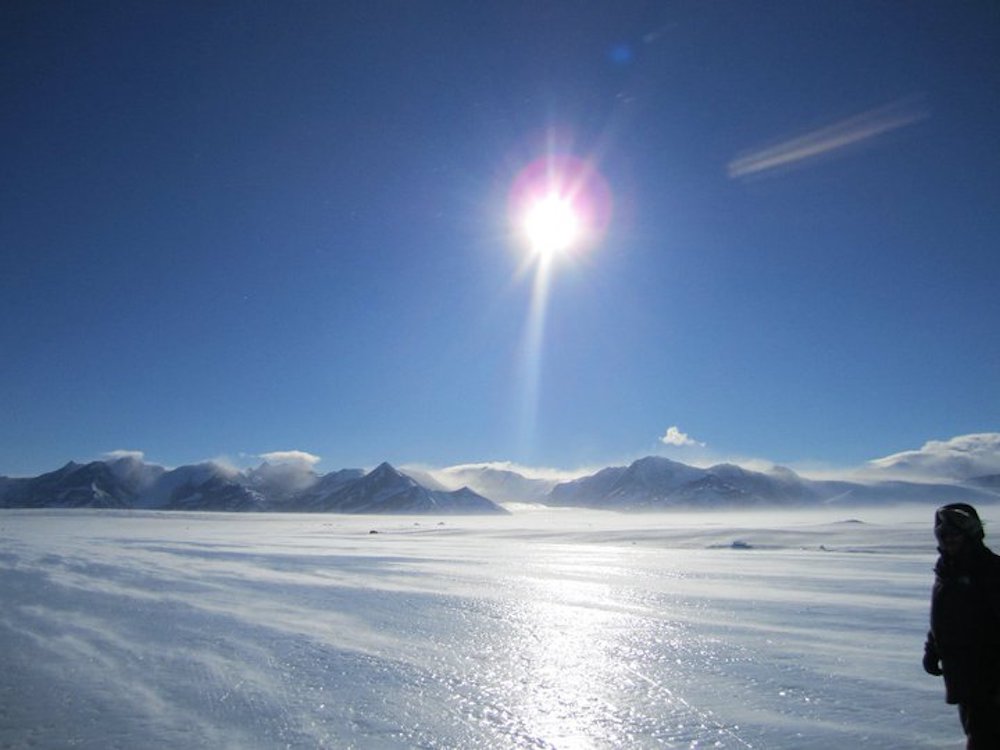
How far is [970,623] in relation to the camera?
11.8 feet

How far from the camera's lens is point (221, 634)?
29.7 ft

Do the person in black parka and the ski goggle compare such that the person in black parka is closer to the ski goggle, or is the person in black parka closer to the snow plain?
the ski goggle

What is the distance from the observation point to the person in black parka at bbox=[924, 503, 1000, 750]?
Result: 357 cm

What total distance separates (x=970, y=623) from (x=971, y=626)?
17mm

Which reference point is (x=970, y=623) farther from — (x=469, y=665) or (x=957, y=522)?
(x=469, y=665)

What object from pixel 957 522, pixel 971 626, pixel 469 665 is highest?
pixel 957 522

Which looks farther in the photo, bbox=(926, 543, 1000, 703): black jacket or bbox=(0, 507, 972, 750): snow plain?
bbox=(0, 507, 972, 750): snow plain

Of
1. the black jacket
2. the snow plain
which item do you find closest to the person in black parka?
the black jacket

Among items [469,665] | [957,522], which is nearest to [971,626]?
[957,522]

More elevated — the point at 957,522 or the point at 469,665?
the point at 957,522

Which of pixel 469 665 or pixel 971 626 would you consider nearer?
pixel 971 626

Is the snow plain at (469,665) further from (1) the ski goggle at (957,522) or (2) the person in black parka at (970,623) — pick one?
(1) the ski goggle at (957,522)

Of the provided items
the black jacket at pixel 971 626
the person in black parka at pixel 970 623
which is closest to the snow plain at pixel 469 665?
the person in black parka at pixel 970 623

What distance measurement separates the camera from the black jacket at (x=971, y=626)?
3.57 meters
